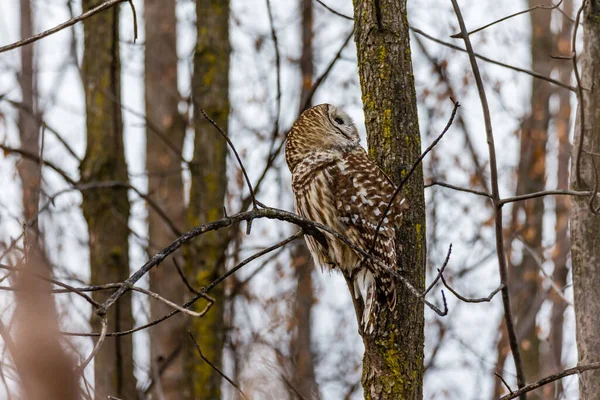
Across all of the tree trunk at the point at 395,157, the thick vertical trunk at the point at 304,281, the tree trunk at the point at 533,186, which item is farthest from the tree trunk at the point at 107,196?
the tree trunk at the point at 533,186

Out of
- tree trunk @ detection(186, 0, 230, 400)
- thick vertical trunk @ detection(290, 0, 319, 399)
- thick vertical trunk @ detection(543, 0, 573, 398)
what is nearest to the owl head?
tree trunk @ detection(186, 0, 230, 400)

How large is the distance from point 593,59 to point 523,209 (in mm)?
8963

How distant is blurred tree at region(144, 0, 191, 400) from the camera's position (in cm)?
954

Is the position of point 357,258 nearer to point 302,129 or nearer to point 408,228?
point 408,228

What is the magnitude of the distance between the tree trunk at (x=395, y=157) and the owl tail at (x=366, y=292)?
5 cm

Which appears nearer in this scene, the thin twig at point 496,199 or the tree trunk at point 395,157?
the thin twig at point 496,199

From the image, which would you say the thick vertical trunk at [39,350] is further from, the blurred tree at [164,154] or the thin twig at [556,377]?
the blurred tree at [164,154]

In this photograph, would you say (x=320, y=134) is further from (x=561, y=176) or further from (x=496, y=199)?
(x=561, y=176)

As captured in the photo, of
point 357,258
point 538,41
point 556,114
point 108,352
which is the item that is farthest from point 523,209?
point 357,258

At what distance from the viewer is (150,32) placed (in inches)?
473

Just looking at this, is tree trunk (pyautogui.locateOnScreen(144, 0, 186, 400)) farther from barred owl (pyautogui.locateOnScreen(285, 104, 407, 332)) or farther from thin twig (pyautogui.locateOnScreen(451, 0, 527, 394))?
thin twig (pyautogui.locateOnScreen(451, 0, 527, 394))

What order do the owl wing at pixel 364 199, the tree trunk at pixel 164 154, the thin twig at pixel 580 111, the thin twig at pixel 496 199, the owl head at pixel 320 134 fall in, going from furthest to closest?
the tree trunk at pixel 164 154
the owl head at pixel 320 134
the owl wing at pixel 364 199
the thin twig at pixel 580 111
the thin twig at pixel 496 199

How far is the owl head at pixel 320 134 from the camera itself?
4.10 m

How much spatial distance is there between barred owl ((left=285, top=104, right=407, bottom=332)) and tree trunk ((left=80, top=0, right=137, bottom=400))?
2.15 m
